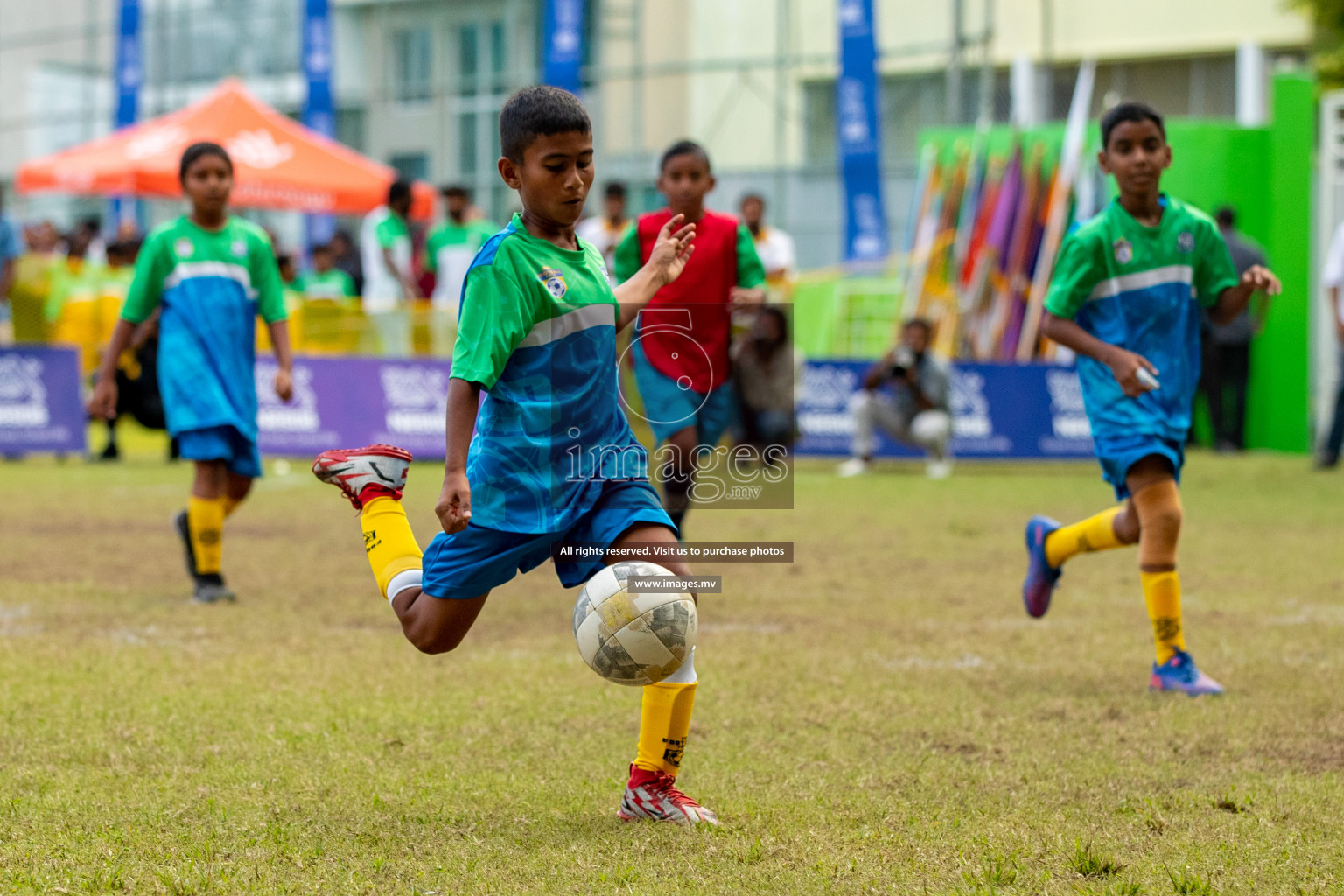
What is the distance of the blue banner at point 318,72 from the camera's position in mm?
26188

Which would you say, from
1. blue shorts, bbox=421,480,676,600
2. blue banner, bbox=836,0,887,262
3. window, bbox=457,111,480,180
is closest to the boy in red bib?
blue shorts, bbox=421,480,676,600

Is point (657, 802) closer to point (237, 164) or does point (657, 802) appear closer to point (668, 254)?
point (668, 254)

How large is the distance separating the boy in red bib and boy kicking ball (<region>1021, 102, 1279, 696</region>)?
92.1 inches

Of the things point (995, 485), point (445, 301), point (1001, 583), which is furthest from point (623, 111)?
point (1001, 583)

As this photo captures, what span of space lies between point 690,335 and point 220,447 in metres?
2.37

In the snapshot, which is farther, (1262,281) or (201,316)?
(201,316)

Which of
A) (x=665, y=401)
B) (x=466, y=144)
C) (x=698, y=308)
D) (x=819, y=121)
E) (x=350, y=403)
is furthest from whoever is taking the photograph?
(x=466, y=144)

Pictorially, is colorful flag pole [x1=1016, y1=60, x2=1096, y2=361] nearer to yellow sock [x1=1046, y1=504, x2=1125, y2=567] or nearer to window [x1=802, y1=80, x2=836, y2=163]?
window [x1=802, y1=80, x2=836, y2=163]

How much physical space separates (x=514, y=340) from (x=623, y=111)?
2620 cm

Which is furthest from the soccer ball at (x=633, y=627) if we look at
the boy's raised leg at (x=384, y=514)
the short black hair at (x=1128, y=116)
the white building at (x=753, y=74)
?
the white building at (x=753, y=74)

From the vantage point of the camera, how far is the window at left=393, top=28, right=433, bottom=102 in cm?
3288

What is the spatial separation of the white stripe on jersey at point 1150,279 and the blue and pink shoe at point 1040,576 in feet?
3.66

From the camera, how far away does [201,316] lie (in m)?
7.13

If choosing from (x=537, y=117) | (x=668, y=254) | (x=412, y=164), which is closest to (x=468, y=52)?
(x=412, y=164)
